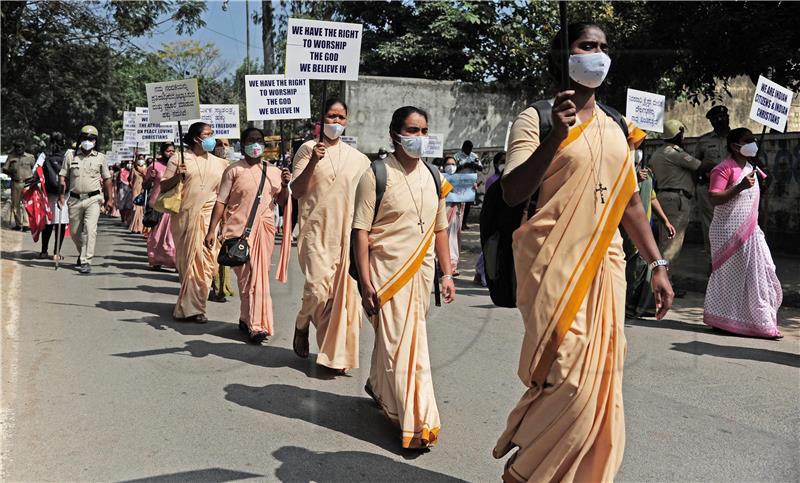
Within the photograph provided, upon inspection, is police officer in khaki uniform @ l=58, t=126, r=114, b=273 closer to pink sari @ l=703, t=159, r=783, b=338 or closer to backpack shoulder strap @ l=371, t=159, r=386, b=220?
pink sari @ l=703, t=159, r=783, b=338

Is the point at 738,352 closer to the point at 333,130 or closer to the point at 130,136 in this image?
the point at 333,130

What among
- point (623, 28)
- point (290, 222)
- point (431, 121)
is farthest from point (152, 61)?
point (290, 222)

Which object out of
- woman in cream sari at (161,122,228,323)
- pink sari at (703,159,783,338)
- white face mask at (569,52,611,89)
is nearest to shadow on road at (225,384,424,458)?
white face mask at (569,52,611,89)

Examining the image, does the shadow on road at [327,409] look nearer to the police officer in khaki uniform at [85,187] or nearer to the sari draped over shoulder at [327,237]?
the sari draped over shoulder at [327,237]

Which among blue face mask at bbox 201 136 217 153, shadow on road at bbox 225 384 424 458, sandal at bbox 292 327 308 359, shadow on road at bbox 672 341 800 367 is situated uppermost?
blue face mask at bbox 201 136 217 153

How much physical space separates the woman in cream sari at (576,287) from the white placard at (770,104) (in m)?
6.10

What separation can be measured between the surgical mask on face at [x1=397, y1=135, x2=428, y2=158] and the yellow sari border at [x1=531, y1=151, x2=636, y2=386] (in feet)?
5.26

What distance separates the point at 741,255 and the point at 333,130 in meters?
3.95

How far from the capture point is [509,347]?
23.8 feet

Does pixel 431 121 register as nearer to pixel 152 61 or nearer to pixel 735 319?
pixel 152 61

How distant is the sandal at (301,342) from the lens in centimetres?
660

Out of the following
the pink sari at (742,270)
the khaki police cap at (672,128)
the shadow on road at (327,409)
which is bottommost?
the shadow on road at (327,409)

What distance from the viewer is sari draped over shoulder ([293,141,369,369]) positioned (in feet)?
20.6

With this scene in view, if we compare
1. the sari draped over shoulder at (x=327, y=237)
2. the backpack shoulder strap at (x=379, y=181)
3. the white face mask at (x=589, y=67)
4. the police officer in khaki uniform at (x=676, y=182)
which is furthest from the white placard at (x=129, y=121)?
the white face mask at (x=589, y=67)
